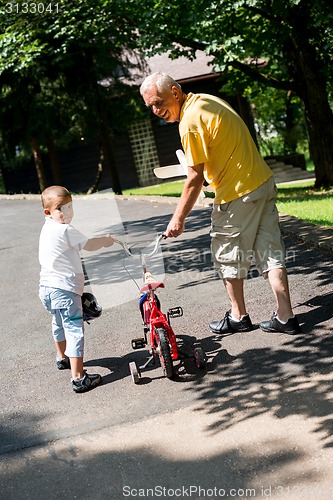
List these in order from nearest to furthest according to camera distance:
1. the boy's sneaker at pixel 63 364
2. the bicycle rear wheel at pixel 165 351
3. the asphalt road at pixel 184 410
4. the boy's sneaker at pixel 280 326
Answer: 1. the asphalt road at pixel 184 410
2. the bicycle rear wheel at pixel 165 351
3. the boy's sneaker at pixel 280 326
4. the boy's sneaker at pixel 63 364

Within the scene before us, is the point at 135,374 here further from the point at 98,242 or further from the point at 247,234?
the point at 247,234

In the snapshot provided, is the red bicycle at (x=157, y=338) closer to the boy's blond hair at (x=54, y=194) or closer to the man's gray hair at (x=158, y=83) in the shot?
the boy's blond hair at (x=54, y=194)

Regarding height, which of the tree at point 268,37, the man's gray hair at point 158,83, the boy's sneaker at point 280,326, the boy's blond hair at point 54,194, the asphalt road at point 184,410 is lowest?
the asphalt road at point 184,410

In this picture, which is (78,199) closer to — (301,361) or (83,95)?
(83,95)

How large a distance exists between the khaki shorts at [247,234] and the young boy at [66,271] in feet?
3.29

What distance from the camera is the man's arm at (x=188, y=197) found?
5.67 meters

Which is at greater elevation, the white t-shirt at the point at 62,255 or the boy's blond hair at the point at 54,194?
the boy's blond hair at the point at 54,194

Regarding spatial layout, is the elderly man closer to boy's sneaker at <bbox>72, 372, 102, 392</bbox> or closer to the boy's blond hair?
the boy's blond hair

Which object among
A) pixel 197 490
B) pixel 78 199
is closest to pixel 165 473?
pixel 197 490

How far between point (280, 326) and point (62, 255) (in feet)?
6.33

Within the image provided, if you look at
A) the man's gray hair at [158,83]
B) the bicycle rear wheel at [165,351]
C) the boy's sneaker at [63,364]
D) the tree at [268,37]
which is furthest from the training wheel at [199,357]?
the tree at [268,37]

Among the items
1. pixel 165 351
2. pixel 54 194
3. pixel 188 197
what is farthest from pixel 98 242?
pixel 165 351

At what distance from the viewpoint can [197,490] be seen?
12.8 ft

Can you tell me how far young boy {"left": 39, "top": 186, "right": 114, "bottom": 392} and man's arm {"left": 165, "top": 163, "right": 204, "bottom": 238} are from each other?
0.50 metres
